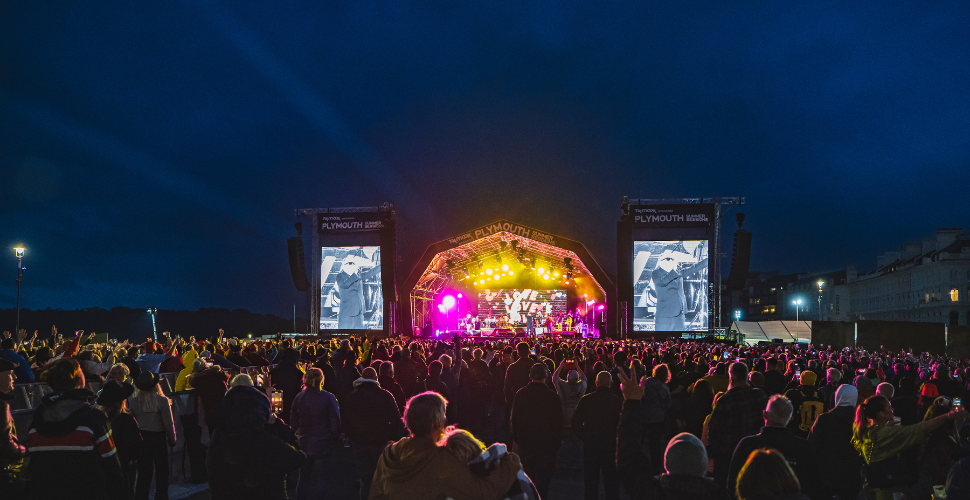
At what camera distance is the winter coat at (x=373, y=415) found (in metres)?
6.13

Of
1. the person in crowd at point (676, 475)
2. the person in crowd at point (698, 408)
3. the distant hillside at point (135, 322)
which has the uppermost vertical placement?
the person in crowd at point (676, 475)

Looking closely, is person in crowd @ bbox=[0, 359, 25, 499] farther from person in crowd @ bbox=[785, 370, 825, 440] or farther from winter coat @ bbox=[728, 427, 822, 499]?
person in crowd @ bbox=[785, 370, 825, 440]

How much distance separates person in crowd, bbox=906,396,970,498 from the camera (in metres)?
5.39

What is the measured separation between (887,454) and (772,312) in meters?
110

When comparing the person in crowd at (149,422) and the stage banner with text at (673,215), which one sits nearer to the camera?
the person in crowd at (149,422)

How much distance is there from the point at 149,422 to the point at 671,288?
29881 millimetres

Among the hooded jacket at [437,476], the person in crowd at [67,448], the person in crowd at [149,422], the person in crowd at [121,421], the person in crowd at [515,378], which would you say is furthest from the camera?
the person in crowd at [515,378]

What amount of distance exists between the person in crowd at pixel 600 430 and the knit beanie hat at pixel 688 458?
352 centimetres

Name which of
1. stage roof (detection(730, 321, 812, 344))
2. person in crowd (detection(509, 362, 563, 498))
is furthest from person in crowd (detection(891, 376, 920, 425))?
stage roof (detection(730, 321, 812, 344))

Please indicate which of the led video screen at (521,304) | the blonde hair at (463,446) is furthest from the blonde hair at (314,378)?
the led video screen at (521,304)

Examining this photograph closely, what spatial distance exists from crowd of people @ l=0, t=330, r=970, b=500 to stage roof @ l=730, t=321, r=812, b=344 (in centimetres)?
2158

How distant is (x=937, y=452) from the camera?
5.70 metres

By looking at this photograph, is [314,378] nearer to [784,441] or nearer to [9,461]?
[9,461]

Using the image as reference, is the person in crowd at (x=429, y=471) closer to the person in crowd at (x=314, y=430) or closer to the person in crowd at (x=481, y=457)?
the person in crowd at (x=481, y=457)
